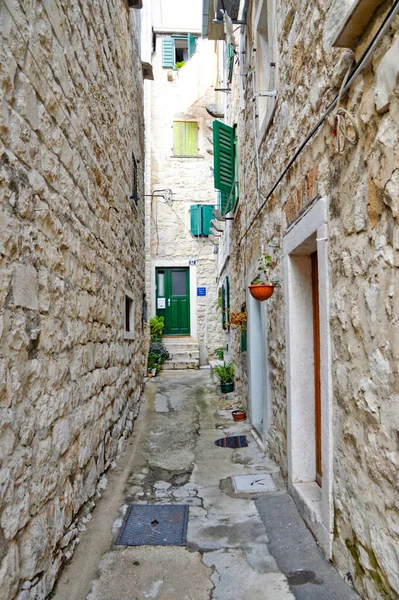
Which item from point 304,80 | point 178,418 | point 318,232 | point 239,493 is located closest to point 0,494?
point 318,232

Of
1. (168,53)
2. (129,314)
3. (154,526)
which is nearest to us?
(154,526)

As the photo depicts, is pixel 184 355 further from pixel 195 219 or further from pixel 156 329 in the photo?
pixel 195 219

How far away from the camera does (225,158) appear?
7.74 metres

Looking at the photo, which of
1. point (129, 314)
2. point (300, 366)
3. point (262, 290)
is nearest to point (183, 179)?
point (129, 314)

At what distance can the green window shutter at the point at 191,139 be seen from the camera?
546 inches

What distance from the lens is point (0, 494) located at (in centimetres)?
179

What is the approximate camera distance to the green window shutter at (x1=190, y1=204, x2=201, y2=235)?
527 inches

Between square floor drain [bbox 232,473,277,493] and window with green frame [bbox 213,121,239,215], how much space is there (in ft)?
16.0

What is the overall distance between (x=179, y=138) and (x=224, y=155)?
21.9ft

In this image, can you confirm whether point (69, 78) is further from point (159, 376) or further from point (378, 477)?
point (159, 376)

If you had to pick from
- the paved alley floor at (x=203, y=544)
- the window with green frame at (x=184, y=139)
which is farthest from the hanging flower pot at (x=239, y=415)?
the window with green frame at (x=184, y=139)

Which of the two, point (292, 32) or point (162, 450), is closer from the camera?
point (292, 32)

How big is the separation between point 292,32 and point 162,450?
162 inches

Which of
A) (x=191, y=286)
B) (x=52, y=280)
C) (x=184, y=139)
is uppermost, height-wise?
(x=184, y=139)
